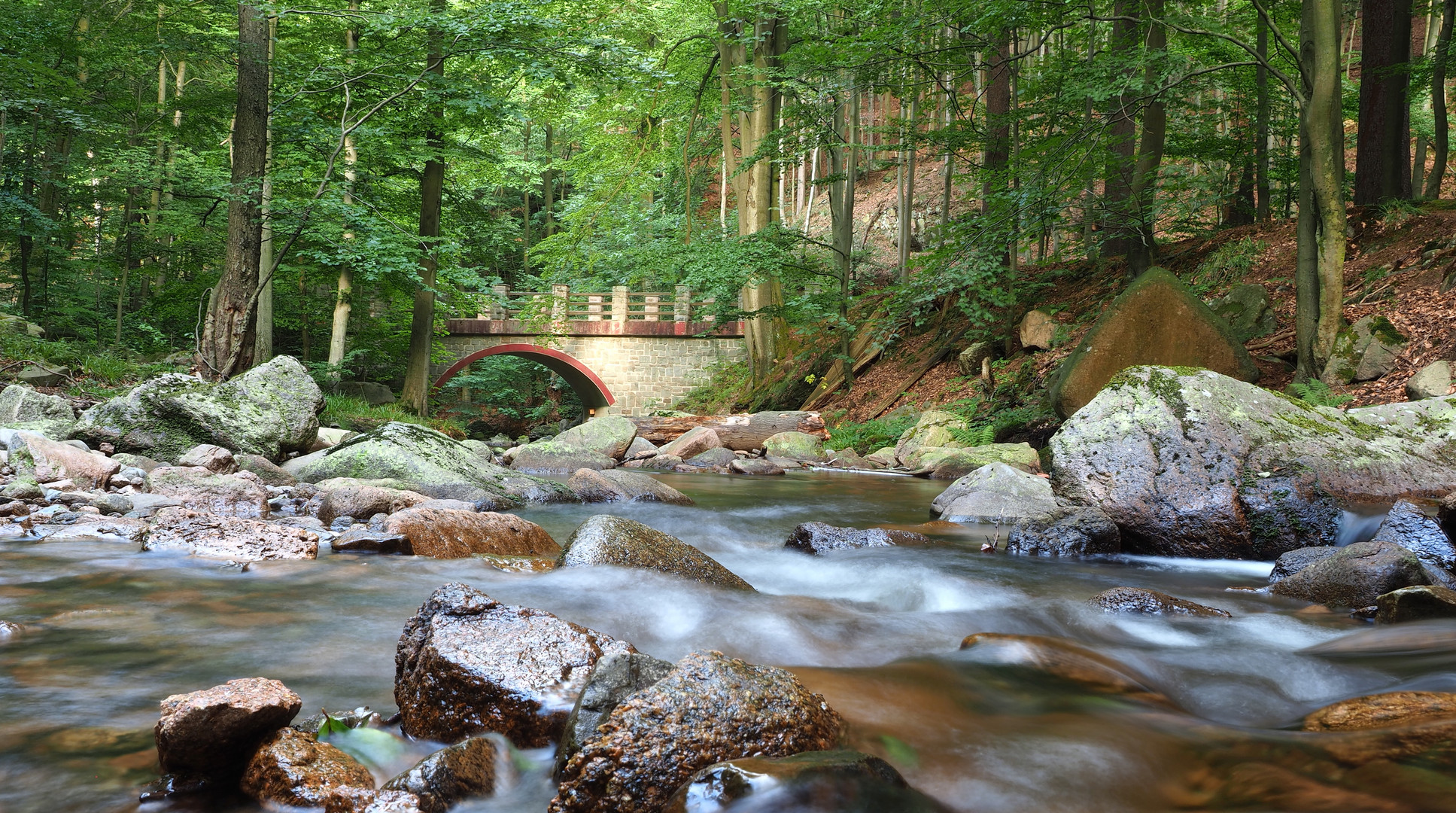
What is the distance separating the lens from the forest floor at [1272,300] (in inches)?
317

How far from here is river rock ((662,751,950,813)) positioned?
1.69m

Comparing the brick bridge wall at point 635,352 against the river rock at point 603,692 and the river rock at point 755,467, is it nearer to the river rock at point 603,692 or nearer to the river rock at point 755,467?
→ the river rock at point 755,467

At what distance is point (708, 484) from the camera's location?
11242 mm

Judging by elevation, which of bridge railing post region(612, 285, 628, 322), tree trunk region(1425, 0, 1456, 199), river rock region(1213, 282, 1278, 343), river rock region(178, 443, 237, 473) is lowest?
river rock region(178, 443, 237, 473)

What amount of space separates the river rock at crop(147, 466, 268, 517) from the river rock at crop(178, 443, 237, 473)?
14 cm

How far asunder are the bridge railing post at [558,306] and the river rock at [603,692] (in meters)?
15.1

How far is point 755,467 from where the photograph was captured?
13055mm

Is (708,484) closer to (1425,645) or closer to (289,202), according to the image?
(289,202)

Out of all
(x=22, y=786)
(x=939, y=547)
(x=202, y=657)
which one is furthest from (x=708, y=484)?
(x=22, y=786)

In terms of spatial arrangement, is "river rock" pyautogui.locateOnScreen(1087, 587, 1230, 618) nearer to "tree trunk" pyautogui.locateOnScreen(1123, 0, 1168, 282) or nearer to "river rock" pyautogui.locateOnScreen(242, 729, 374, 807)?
"river rock" pyautogui.locateOnScreen(242, 729, 374, 807)

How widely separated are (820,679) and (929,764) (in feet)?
2.19

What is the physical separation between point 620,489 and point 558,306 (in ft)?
38.1

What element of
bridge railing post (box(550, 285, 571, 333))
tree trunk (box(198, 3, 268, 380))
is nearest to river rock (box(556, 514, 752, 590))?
tree trunk (box(198, 3, 268, 380))

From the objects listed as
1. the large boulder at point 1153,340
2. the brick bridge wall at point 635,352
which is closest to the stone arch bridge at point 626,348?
the brick bridge wall at point 635,352
